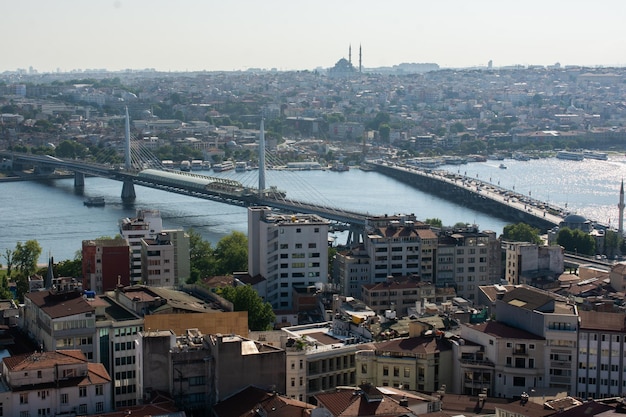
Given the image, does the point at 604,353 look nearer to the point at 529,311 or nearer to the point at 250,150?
the point at 529,311

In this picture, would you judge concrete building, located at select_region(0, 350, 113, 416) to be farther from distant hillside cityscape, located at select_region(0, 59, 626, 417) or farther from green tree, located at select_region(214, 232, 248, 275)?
green tree, located at select_region(214, 232, 248, 275)

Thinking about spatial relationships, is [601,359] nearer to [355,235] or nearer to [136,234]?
[136,234]

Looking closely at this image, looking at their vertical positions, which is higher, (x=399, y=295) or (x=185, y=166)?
(x=399, y=295)

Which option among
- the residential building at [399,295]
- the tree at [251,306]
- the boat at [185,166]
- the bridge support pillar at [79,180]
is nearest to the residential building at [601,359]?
the tree at [251,306]

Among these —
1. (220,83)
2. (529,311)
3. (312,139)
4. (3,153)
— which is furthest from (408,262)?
(220,83)

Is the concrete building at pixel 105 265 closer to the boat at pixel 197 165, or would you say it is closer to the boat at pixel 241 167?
the boat at pixel 241 167

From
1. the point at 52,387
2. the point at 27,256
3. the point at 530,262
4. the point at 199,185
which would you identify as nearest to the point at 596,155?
the point at 199,185

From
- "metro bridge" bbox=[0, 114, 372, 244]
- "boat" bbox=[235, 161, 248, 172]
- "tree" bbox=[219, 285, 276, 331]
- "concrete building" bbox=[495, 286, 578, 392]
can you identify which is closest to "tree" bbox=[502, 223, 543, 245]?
"metro bridge" bbox=[0, 114, 372, 244]
